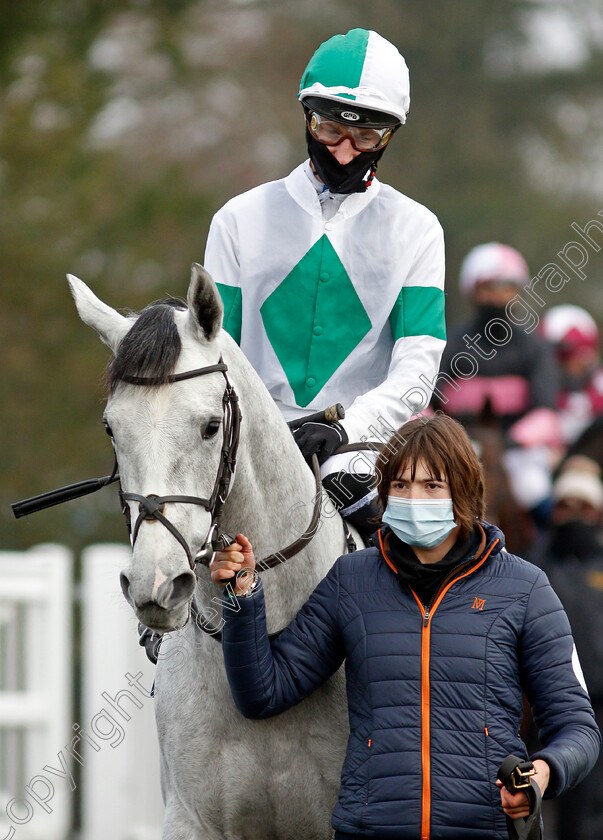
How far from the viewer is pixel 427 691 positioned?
346cm

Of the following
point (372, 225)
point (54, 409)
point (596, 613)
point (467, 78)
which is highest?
point (467, 78)

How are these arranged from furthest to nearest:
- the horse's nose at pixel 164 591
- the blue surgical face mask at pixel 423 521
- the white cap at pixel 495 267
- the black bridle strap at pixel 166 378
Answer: the white cap at pixel 495 267 → the blue surgical face mask at pixel 423 521 → the black bridle strap at pixel 166 378 → the horse's nose at pixel 164 591

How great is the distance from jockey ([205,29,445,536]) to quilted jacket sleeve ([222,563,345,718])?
1.76ft

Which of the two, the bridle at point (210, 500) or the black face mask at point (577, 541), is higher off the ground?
the bridle at point (210, 500)

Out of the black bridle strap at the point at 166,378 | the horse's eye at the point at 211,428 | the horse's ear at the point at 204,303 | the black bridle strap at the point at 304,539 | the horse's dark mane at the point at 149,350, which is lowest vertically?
the black bridle strap at the point at 304,539

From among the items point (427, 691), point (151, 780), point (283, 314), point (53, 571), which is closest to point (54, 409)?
point (53, 571)

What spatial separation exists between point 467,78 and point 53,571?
12775mm

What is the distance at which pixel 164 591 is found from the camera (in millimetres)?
3141

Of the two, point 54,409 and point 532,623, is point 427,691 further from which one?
point 54,409

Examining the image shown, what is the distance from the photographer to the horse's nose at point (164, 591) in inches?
123

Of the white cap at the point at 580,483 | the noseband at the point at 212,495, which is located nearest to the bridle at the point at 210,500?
the noseband at the point at 212,495

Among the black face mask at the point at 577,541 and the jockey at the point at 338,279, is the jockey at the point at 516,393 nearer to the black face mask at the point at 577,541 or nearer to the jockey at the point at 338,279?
the black face mask at the point at 577,541

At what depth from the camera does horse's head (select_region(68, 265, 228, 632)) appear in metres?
3.18

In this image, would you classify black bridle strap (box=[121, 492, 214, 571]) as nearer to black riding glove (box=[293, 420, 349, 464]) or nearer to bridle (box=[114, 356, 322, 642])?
bridle (box=[114, 356, 322, 642])
